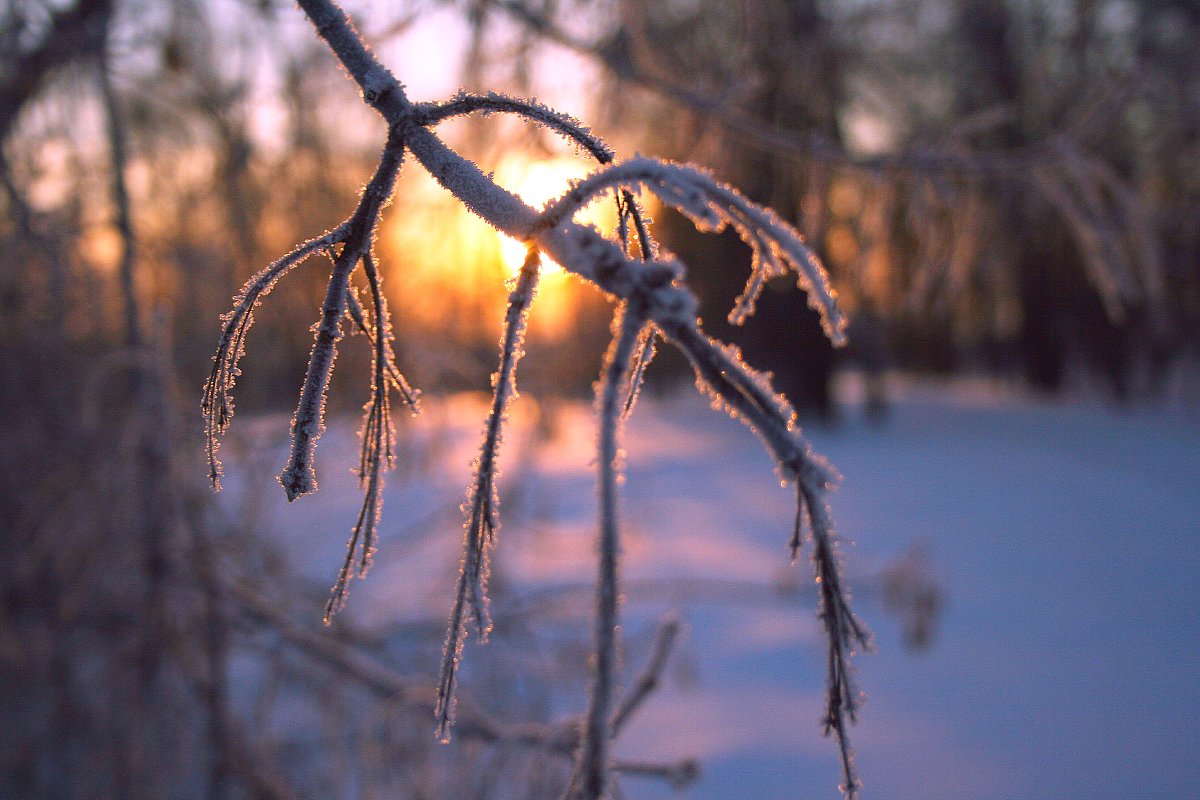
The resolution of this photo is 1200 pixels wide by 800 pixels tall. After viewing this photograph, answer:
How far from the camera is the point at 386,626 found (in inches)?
87.0

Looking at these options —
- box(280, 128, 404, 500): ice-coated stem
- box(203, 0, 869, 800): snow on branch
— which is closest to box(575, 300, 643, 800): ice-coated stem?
box(203, 0, 869, 800): snow on branch

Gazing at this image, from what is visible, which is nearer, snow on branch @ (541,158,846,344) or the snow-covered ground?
snow on branch @ (541,158,846,344)

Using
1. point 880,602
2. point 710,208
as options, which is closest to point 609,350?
point 710,208

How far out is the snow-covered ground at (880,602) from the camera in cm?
187

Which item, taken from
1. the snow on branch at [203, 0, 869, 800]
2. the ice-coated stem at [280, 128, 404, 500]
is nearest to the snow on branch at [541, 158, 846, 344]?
the snow on branch at [203, 0, 869, 800]

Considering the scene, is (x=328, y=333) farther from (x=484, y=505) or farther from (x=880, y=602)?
(x=880, y=602)

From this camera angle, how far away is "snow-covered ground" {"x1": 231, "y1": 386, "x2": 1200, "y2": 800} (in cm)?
187

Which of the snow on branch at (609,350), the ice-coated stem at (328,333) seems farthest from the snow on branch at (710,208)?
the ice-coated stem at (328,333)

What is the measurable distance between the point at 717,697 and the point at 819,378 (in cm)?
725

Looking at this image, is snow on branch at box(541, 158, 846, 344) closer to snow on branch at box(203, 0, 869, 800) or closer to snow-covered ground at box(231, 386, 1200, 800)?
snow on branch at box(203, 0, 869, 800)

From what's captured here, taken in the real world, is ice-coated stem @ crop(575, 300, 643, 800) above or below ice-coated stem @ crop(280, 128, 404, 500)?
below

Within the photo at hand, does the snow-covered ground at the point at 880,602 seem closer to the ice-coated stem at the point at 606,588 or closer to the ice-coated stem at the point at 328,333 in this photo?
the ice-coated stem at the point at 606,588

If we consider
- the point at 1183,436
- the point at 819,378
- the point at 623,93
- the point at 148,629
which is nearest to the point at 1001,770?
the point at 623,93

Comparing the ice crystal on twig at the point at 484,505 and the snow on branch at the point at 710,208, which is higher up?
the snow on branch at the point at 710,208
